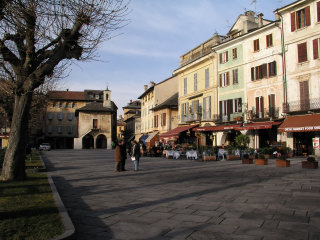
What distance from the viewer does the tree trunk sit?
9930 mm

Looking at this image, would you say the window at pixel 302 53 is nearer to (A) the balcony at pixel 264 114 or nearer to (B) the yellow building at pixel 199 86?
(A) the balcony at pixel 264 114

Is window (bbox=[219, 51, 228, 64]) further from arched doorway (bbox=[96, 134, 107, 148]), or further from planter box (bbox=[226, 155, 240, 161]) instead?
arched doorway (bbox=[96, 134, 107, 148])

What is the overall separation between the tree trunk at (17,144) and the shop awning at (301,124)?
17.8 metres

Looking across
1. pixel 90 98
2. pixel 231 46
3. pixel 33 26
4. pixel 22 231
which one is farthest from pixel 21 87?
pixel 90 98

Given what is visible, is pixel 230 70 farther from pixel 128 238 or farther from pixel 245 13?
pixel 128 238

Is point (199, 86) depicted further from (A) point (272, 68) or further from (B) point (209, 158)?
(B) point (209, 158)

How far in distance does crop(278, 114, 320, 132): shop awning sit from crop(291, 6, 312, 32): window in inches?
281

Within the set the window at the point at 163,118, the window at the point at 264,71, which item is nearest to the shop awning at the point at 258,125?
the window at the point at 264,71

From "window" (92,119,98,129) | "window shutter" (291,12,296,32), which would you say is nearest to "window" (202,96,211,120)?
"window shutter" (291,12,296,32)

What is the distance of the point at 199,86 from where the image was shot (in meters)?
33.0

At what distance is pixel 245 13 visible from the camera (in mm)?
29906

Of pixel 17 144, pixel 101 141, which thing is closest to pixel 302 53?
pixel 17 144

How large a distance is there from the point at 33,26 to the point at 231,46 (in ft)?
75.3

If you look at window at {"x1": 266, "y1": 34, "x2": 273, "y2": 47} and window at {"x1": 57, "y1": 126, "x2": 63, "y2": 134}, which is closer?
window at {"x1": 266, "y1": 34, "x2": 273, "y2": 47}
